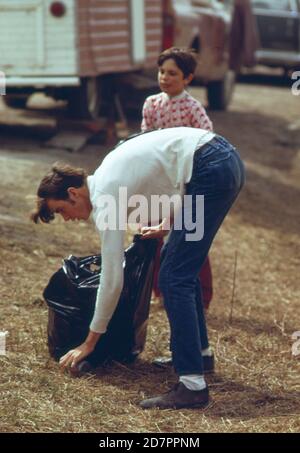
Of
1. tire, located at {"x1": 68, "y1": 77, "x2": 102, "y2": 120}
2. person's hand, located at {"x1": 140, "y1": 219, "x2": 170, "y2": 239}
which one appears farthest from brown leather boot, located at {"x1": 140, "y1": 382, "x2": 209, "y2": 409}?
tire, located at {"x1": 68, "y1": 77, "x2": 102, "y2": 120}

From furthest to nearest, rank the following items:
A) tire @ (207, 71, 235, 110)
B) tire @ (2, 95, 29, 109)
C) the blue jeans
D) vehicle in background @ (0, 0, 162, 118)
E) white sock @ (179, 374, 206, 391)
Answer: tire @ (207, 71, 235, 110) → tire @ (2, 95, 29, 109) → vehicle in background @ (0, 0, 162, 118) → white sock @ (179, 374, 206, 391) → the blue jeans

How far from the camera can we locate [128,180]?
4484mm

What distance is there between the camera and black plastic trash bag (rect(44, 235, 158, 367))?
5.14m

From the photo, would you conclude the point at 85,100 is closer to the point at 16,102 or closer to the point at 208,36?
the point at 16,102

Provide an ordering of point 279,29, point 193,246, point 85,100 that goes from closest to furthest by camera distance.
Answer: point 193,246 < point 85,100 < point 279,29

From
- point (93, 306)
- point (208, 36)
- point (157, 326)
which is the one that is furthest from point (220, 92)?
point (93, 306)

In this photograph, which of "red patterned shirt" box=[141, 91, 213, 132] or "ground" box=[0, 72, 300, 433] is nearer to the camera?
"ground" box=[0, 72, 300, 433]

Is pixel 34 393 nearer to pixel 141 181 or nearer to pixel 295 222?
pixel 141 181

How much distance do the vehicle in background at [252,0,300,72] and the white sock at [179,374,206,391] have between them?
14248 millimetres

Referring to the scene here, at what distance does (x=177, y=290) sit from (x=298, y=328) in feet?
7.05

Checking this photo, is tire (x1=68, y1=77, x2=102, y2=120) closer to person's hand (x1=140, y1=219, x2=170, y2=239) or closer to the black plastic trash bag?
the black plastic trash bag
